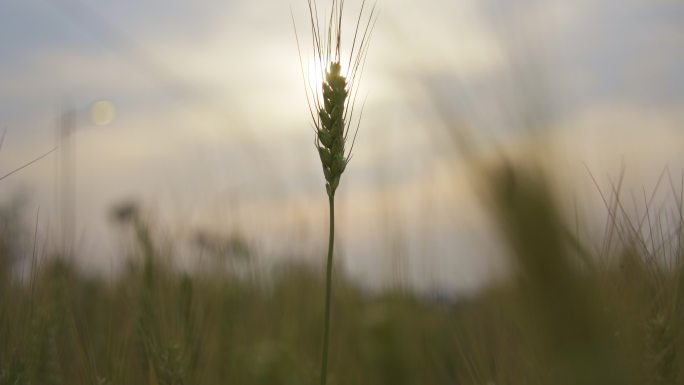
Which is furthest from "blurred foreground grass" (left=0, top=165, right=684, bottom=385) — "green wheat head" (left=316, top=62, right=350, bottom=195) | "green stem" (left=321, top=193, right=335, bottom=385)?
"green wheat head" (left=316, top=62, right=350, bottom=195)

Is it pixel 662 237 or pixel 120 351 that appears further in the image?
pixel 120 351

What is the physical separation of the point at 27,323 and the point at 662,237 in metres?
1.61

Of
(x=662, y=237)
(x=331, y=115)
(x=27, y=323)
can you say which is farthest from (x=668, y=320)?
(x=27, y=323)

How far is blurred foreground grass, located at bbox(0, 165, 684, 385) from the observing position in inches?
37.8

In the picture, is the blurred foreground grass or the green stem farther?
the green stem

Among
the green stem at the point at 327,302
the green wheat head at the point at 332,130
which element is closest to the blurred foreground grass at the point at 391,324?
the green stem at the point at 327,302

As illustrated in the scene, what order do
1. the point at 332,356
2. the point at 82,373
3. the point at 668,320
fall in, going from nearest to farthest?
the point at 668,320, the point at 82,373, the point at 332,356

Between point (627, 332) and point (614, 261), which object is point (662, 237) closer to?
point (614, 261)

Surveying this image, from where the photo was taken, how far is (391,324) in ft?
5.83

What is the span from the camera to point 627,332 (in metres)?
1.29

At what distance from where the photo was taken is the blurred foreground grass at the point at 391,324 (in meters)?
0.96

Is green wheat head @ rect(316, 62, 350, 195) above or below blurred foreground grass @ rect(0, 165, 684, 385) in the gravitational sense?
above

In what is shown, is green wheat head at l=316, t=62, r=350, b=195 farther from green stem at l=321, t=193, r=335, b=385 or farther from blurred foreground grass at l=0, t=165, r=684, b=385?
blurred foreground grass at l=0, t=165, r=684, b=385

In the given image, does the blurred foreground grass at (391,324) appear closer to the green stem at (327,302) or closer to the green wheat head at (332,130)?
the green stem at (327,302)
